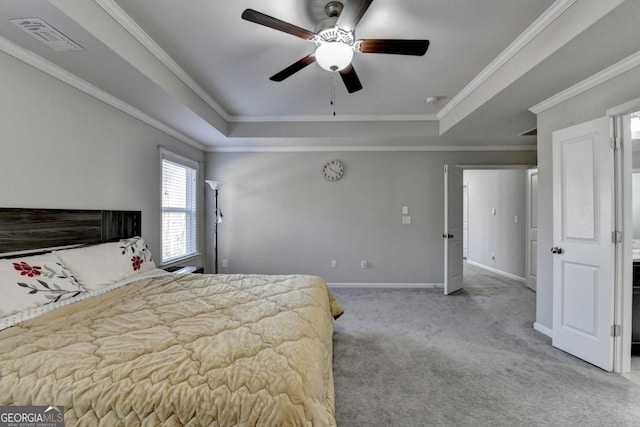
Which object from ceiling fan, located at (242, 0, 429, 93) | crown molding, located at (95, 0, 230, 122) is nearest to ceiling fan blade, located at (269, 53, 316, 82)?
ceiling fan, located at (242, 0, 429, 93)

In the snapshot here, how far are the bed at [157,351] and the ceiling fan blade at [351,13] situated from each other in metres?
1.71

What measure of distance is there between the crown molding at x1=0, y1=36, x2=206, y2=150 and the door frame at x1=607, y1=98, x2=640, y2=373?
13.8 ft

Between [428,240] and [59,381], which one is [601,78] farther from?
[59,381]

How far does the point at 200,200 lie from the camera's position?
14.5 feet

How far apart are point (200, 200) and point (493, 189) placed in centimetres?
578

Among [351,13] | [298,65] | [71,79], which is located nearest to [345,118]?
[298,65]

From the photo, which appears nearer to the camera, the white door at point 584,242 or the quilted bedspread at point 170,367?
the quilted bedspread at point 170,367

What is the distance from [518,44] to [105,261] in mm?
3673

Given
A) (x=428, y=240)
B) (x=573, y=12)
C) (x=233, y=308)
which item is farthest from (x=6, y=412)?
(x=428, y=240)

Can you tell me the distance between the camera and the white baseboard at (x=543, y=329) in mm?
2679

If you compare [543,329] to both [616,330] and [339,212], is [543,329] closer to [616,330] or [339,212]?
[616,330]

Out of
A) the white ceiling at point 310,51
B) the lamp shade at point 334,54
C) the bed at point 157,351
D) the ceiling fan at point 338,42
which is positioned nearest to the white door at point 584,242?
the white ceiling at point 310,51

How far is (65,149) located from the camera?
2.15 metres

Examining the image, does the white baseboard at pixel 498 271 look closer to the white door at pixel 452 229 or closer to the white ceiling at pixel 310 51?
the white door at pixel 452 229
